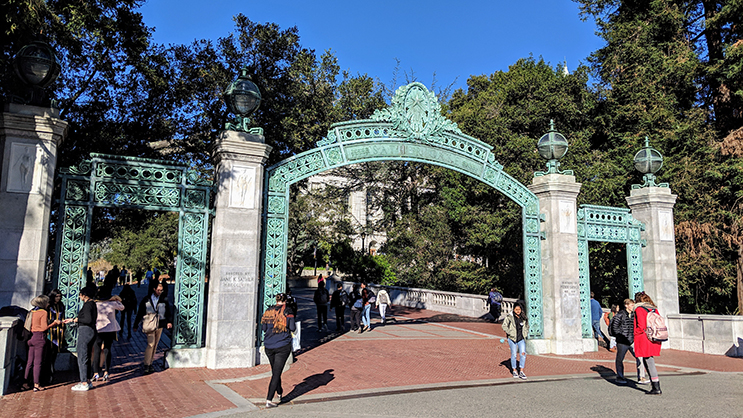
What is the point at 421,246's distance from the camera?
27.3 meters

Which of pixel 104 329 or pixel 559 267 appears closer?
pixel 104 329

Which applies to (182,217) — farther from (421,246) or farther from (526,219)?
(421,246)

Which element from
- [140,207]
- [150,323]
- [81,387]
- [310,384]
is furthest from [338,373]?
[140,207]

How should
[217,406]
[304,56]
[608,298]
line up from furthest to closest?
[608,298]
[304,56]
[217,406]

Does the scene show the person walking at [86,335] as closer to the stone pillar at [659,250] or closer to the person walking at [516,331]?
the person walking at [516,331]

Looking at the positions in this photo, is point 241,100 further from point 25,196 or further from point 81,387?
point 81,387

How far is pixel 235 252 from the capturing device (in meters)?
9.66

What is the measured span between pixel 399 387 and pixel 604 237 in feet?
26.8

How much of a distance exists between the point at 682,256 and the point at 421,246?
12483 mm

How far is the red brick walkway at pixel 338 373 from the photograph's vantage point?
21.9 ft

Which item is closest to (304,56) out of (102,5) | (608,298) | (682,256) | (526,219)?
(102,5)

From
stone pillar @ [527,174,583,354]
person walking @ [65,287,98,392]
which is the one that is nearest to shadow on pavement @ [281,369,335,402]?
person walking @ [65,287,98,392]

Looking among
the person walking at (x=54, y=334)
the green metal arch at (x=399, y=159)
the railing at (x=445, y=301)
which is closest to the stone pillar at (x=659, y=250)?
the green metal arch at (x=399, y=159)

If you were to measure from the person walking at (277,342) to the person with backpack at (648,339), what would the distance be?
18.7ft
